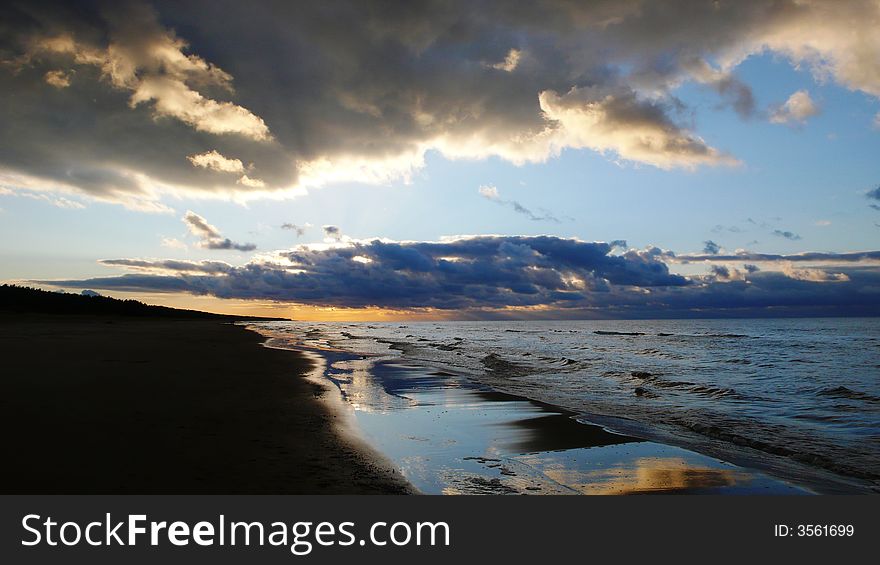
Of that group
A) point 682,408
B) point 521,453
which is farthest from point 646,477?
point 682,408

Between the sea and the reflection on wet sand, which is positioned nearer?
the reflection on wet sand

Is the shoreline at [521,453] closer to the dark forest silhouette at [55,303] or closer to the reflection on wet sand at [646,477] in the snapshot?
the reflection on wet sand at [646,477]

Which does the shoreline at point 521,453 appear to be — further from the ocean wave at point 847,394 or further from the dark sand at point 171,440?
the ocean wave at point 847,394

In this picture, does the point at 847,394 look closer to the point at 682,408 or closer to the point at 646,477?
the point at 682,408

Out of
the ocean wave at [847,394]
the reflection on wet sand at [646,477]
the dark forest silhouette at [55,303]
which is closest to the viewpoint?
the reflection on wet sand at [646,477]

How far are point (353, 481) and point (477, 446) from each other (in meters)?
4.01

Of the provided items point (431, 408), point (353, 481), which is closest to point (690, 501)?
point (353, 481)

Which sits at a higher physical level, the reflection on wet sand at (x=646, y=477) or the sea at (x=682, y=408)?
the reflection on wet sand at (x=646, y=477)

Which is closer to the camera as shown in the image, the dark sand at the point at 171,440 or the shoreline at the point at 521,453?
the dark sand at the point at 171,440

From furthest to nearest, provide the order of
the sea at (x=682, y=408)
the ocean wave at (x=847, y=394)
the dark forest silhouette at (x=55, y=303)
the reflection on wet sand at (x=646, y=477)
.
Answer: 1. the dark forest silhouette at (x=55, y=303)
2. the ocean wave at (x=847, y=394)
3. the sea at (x=682, y=408)
4. the reflection on wet sand at (x=646, y=477)

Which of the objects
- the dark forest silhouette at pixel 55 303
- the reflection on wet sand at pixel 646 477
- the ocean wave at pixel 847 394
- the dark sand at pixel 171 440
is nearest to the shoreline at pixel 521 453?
the reflection on wet sand at pixel 646 477

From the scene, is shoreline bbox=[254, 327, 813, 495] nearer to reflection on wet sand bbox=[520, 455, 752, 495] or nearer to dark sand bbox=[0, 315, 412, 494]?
reflection on wet sand bbox=[520, 455, 752, 495]

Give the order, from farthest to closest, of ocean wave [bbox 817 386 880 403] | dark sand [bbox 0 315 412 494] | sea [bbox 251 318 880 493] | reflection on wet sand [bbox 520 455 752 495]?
ocean wave [bbox 817 386 880 403] < sea [bbox 251 318 880 493] < reflection on wet sand [bbox 520 455 752 495] < dark sand [bbox 0 315 412 494]

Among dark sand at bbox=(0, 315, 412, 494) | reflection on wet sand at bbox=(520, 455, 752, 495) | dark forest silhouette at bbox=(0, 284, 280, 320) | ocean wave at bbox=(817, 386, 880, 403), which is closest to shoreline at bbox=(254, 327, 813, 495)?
reflection on wet sand at bbox=(520, 455, 752, 495)
